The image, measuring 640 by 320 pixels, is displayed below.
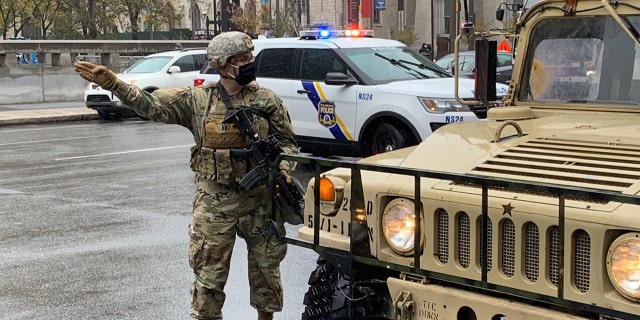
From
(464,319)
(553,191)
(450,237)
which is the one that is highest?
(553,191)

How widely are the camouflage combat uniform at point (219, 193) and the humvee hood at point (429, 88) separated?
5.97 m

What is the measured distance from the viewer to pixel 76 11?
132ft

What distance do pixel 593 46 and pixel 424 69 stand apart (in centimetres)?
711

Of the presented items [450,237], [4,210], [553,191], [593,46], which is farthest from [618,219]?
[4,210]

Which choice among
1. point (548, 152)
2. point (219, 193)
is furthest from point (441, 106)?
point (548, 152)

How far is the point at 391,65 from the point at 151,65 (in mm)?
11023

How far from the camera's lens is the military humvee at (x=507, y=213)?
319 cm

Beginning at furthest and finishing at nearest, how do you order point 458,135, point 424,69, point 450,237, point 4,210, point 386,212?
point 424,69
point 4,210
point 458,135
point 386,212
point 450,237

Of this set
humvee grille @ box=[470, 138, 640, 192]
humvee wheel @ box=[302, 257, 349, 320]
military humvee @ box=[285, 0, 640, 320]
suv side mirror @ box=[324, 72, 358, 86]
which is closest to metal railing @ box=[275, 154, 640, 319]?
military humvee @ box=[285, 0, 640, 320]

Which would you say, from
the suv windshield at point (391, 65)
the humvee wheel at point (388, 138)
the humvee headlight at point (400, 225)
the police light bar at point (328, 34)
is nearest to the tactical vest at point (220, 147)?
the humvee headlight at point (400, 225)

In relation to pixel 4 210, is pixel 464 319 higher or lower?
higher

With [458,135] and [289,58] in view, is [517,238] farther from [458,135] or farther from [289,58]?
[289,58]

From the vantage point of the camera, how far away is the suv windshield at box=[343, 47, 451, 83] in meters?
11.6

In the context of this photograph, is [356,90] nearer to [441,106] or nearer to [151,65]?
[441,106]
